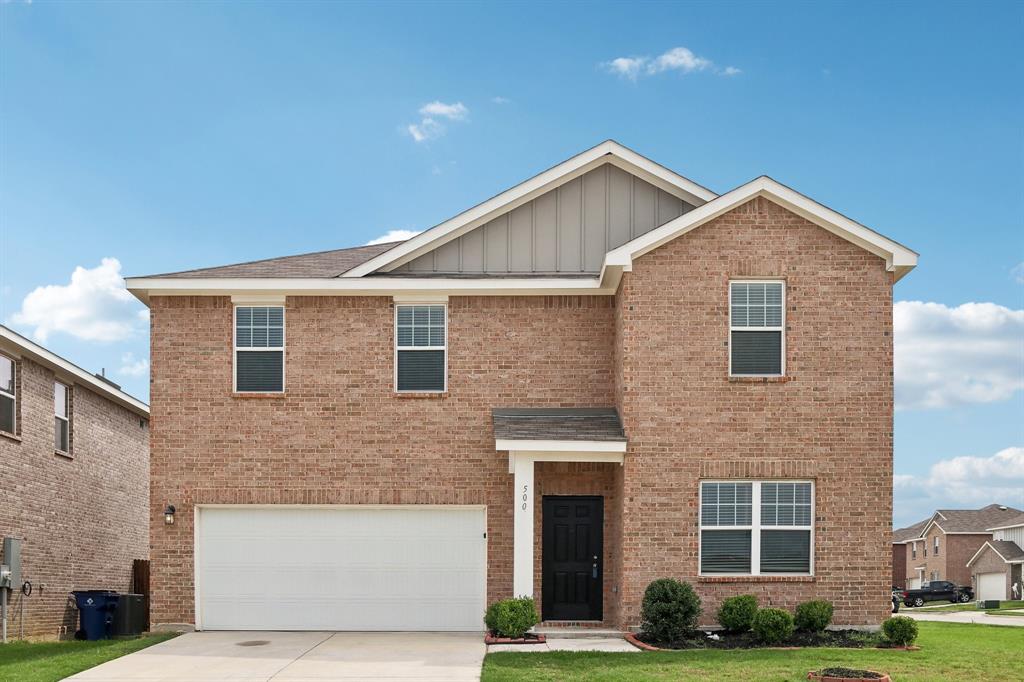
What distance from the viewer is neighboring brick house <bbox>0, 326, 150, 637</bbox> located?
67.1 ft

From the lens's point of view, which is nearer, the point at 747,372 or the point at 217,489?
the point at 747,372

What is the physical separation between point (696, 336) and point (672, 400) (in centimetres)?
112

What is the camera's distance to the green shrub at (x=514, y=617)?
1641cm

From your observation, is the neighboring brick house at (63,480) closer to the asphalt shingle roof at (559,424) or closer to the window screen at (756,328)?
the asphalt shingle roof at (559,424)

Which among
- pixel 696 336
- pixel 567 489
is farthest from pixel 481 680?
pixel 696 336

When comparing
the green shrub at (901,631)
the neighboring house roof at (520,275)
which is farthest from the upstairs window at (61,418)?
the green shrub at (901,631)

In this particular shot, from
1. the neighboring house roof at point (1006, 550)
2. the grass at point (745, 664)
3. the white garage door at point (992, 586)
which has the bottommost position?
the white garage door at point (992, 586)

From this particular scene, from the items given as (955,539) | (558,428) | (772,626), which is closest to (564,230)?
(558,428)

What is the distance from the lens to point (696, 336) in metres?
17.6

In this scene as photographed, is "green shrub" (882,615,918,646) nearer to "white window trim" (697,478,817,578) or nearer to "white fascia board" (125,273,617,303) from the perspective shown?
"white window trim" (697,478,817,578)

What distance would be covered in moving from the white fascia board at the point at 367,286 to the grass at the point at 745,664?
6387mm

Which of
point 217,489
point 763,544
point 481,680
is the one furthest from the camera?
point 217,489

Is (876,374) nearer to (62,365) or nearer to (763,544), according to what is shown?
(763,544)

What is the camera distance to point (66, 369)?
22.2 metres
